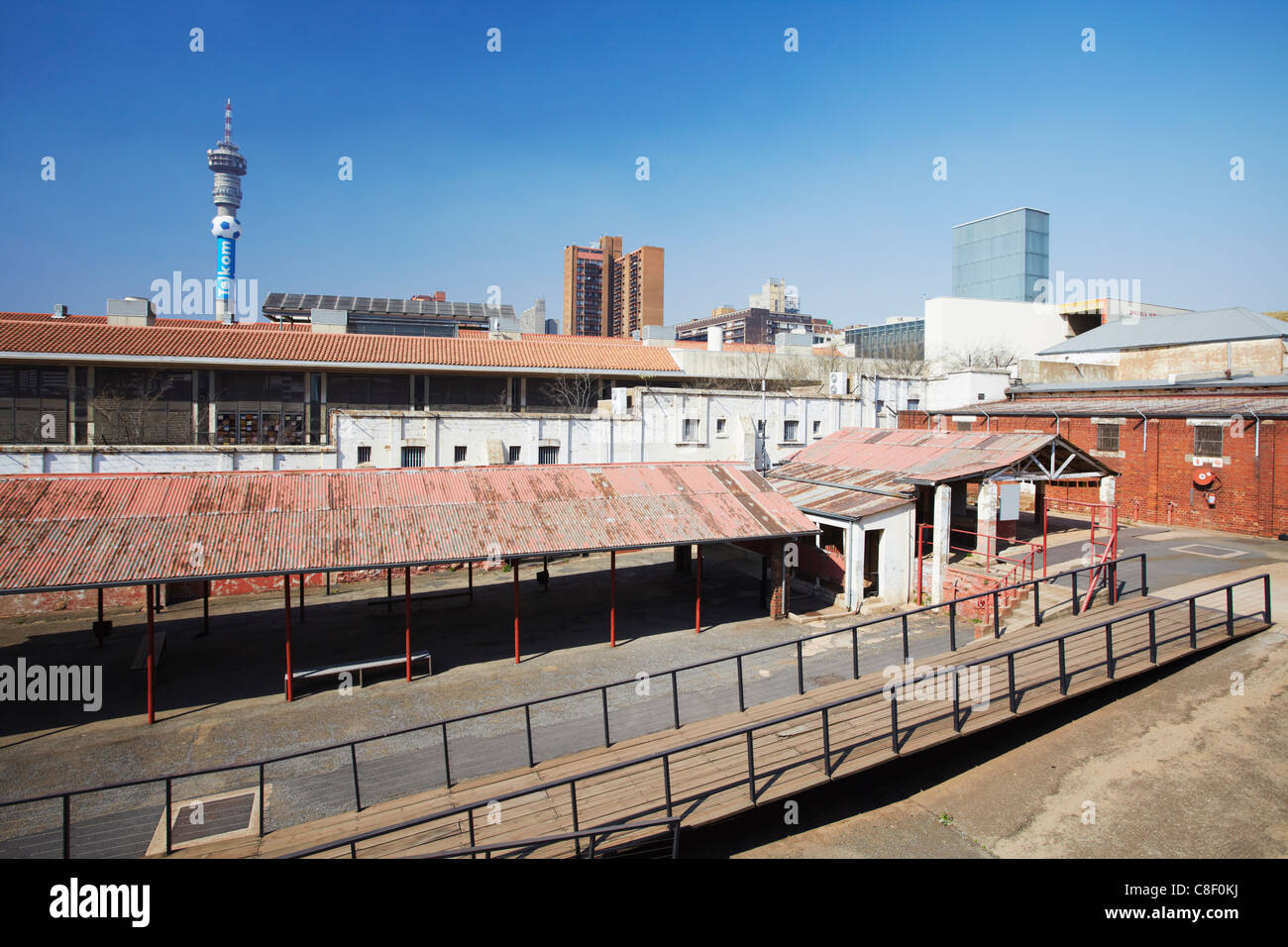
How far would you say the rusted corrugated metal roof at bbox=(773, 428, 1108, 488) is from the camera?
60.7 ft

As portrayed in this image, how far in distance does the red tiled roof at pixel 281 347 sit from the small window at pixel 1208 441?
80.9ft

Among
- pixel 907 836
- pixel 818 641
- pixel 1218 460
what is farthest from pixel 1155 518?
pixel 907 836

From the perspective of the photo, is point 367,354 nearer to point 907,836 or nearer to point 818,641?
point 818,641

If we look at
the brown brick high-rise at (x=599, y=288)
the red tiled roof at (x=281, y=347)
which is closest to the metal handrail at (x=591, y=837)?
the red tiled roof at (x=281, y=347)

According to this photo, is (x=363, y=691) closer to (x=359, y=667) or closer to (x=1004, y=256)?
(x=359, y=667)

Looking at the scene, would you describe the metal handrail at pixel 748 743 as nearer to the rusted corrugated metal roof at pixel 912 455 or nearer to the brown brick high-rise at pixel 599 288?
the rusted corrugated metal roof at pixel 912 455

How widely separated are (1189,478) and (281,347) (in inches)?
1532

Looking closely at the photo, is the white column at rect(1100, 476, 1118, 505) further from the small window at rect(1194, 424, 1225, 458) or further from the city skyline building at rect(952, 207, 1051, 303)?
the city skyline building at rect(952, 207, 1051, 303)

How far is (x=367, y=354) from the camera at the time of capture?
34.2 metres

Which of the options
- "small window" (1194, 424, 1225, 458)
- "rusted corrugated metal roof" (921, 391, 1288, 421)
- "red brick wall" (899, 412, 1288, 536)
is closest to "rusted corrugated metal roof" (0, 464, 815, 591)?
"red brick wall" (899, 412, 1288, 536)

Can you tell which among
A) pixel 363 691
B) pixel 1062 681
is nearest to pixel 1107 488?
pixel 1062 681

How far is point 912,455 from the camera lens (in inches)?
866

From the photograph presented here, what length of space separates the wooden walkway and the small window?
14754mm

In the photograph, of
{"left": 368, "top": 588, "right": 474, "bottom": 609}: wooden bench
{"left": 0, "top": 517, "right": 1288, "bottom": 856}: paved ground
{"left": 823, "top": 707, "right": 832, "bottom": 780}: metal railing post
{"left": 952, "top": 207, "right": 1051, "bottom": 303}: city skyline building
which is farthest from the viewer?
{"left": 952, "top": 207, "right": 1051, "bottom": 303}: city skyline building
